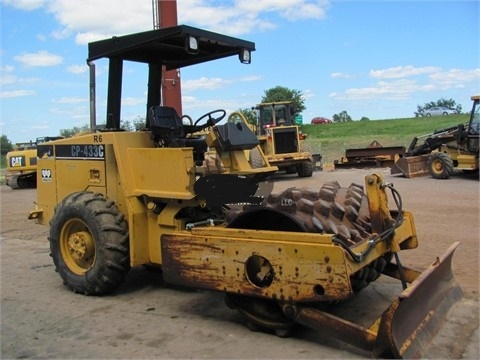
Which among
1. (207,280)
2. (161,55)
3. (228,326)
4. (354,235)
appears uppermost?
(161,55)

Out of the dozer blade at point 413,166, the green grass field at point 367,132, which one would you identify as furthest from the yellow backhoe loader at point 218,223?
the green grass field at point 367,132

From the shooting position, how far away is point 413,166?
16.6 m

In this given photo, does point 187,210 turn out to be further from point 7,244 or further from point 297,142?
point 297,142

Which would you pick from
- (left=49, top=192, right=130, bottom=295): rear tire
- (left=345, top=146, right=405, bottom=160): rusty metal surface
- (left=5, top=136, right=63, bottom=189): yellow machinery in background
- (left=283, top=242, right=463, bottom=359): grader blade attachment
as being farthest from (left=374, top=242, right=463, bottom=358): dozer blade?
(left=345, top=146, right=405, bottom=160): rusty metal surface

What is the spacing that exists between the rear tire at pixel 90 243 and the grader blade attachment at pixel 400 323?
6.21 ft

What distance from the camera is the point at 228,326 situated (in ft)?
14.1

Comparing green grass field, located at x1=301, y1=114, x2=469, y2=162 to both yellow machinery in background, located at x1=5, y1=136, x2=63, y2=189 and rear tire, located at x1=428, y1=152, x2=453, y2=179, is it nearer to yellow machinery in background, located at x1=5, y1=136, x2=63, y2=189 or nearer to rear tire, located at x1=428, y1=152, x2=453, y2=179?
rear tire, located at x1=428, y1=152, x2=453, y2=179

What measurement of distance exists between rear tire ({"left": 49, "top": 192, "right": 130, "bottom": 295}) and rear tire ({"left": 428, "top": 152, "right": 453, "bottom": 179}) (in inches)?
501

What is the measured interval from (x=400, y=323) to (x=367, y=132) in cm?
3504

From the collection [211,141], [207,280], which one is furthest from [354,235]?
[211,141]

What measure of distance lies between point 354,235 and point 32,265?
447 cm

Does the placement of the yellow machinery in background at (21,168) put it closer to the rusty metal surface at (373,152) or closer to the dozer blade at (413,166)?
the rusty metal surface at (373,152)

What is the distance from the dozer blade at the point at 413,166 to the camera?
16500 mm

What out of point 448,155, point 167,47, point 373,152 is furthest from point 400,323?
point 373,152
